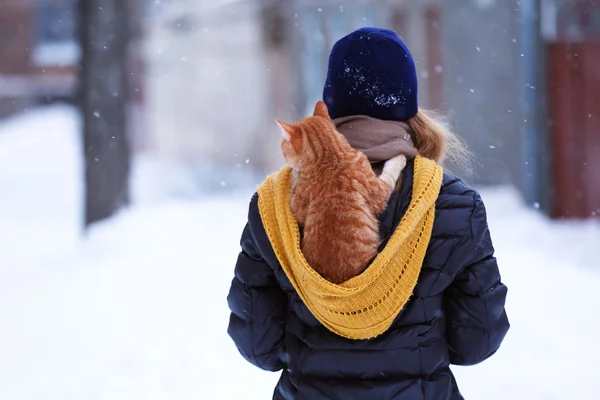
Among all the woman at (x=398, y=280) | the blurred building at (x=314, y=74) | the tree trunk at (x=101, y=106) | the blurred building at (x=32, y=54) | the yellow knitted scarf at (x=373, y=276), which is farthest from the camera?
the blurred building at (x=32, y=54)

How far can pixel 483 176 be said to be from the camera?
10.1 meters

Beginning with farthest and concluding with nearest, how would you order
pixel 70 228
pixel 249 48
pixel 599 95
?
1. pixel 249 48
2. pixel 70 228
3. pixel 599 95

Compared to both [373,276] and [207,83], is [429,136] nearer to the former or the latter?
[373,276]

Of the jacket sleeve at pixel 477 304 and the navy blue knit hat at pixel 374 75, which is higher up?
the navy blue knit hat at pixel 374 75

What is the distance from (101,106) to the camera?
889 cm

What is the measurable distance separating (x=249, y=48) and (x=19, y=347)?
46.8 feet

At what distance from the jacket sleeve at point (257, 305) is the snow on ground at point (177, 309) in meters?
2.42

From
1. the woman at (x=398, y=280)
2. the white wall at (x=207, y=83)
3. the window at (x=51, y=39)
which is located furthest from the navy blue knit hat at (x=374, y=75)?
the window at (x=51, y=39)

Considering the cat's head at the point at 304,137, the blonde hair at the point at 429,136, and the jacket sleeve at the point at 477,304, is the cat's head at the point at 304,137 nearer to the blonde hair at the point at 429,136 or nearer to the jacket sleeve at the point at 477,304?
the blonde hair at the point at 429,136

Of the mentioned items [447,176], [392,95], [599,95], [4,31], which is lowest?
[599,95]

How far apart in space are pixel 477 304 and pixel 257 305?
1.81ft

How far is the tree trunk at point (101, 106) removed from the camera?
8805 millimetres

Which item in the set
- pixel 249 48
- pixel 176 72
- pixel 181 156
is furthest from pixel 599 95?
pixel 176 72

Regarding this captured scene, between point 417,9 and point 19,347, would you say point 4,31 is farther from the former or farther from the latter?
point 19,347
